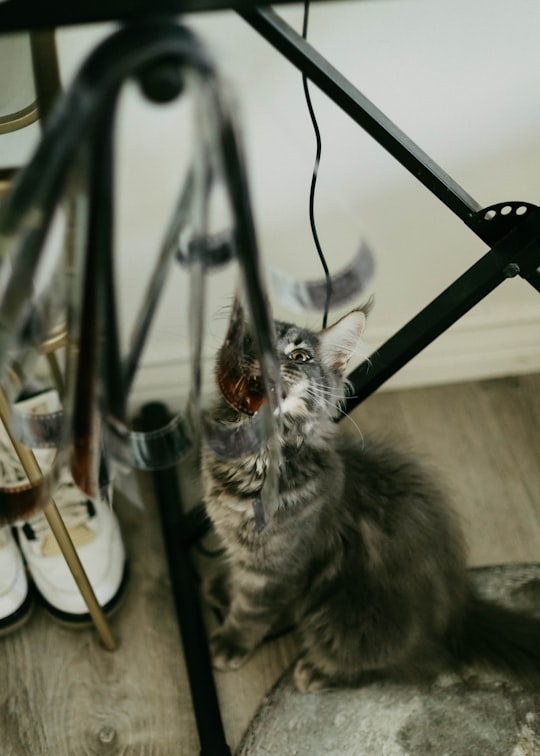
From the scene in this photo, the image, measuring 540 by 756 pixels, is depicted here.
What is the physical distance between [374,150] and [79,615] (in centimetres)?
98

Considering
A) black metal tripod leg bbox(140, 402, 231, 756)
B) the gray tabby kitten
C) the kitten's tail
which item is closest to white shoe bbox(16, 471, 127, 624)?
black metal tripod leg bbox(140, 402, 231, 756)

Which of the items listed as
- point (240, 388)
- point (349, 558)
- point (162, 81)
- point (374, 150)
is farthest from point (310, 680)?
point (162, 81)

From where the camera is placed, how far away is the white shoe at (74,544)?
129 cm

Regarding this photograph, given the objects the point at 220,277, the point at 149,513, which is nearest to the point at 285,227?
the point at 220,277

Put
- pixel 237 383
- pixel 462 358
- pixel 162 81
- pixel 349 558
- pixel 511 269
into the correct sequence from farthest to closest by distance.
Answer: pixel 462 358 < pixel 349 558 < pixel 511 269 < pixel 237 383 < pixel 162 81

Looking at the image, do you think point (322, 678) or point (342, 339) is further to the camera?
point (322, 678)

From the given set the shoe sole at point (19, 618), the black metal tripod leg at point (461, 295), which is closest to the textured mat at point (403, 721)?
the shoe sole at point (19, 618)

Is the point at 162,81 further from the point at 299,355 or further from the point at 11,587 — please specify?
the point at 11,587

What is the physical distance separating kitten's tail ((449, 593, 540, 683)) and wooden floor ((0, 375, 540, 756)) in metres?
0.25

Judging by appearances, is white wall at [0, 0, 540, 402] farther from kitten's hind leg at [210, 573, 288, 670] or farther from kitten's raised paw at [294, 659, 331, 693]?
kitten's raised paw at [294, 659, 331, 693]

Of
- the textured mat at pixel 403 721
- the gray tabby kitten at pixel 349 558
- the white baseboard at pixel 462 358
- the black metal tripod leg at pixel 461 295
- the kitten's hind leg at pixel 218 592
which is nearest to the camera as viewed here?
the black metal tripod leg at pixel 461 295

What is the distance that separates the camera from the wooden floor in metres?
1.28

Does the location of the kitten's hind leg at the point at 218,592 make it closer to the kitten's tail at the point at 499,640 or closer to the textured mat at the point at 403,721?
the textured mat at the point at 403,721

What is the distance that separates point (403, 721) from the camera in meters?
1.28
